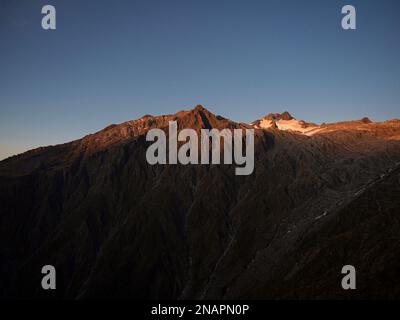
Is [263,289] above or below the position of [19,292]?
above

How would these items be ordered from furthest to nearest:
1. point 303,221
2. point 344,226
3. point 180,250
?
point 180,250
point 303,221
point 344,226

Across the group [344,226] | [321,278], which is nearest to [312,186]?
[344,226]

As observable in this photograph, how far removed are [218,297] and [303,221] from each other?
47.5 m

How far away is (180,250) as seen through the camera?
18288 centimetres

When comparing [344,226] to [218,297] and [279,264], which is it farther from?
[218,297]

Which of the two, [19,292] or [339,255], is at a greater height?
[339,255]

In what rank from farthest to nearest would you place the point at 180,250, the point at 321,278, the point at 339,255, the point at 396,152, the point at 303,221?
the point at 396,152, the point at 180,250, the point at 303,221, the point at 339,255, the point at 321,278

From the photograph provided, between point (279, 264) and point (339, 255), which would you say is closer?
point (339, 255)

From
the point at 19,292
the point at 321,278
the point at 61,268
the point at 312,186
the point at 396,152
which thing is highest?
the point at 396,152

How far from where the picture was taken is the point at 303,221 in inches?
5901

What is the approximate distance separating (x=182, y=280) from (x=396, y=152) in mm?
136730
